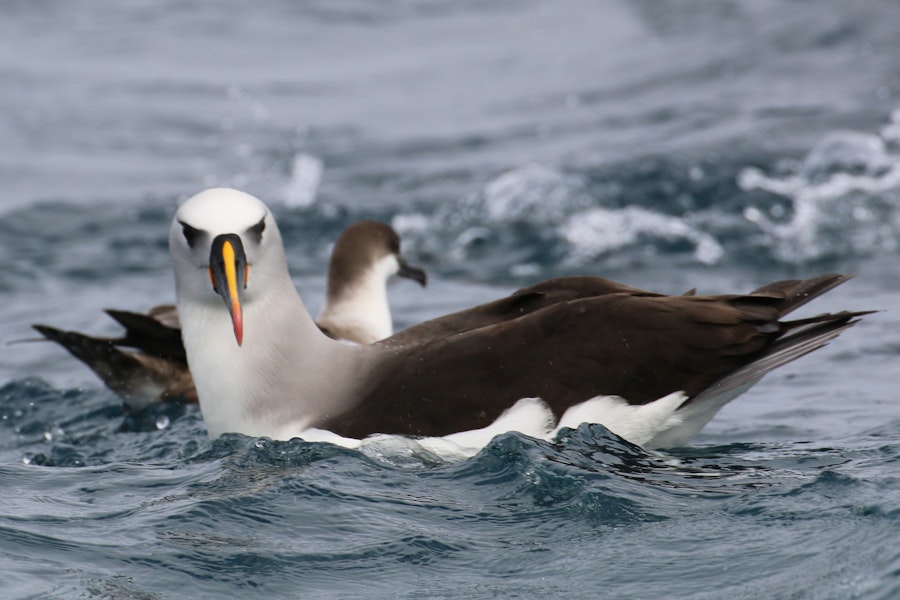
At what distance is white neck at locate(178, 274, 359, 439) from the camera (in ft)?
21.0

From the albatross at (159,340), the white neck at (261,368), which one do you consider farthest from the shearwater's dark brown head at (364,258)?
the white neck at (261,368)

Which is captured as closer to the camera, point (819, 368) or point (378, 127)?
point (819, 368)

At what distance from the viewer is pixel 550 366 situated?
6.13 metres

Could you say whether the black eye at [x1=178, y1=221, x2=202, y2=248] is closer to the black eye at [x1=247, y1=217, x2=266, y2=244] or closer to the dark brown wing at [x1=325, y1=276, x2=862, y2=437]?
the black eye at [x1=247, y1=217, x2=266, y2=244]

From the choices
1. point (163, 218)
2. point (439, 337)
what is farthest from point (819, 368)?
point (163, 218)

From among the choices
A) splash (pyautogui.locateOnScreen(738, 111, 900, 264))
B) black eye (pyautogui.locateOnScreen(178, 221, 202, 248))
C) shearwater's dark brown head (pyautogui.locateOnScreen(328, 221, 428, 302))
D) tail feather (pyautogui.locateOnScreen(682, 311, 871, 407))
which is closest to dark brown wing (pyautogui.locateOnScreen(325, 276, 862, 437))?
tail feather (pyautogui.locateOnScreen(682, 311, 871, 407))

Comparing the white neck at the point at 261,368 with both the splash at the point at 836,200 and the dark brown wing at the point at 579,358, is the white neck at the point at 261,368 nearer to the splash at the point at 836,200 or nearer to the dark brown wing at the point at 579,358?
the dark brown wing at the point at 579,358

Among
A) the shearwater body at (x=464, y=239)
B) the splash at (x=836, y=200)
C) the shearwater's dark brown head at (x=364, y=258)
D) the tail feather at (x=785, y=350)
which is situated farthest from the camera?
the splash at (x=836, y=200)

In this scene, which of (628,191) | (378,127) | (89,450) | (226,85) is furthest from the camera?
(226,85)

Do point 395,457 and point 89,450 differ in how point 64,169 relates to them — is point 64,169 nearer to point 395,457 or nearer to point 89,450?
point 89,450

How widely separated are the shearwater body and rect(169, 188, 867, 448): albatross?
154 millimetres

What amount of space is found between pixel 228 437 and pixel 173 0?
20621 millimetres

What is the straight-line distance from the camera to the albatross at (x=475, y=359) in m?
6.11

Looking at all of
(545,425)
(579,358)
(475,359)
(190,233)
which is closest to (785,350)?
(579,358)
